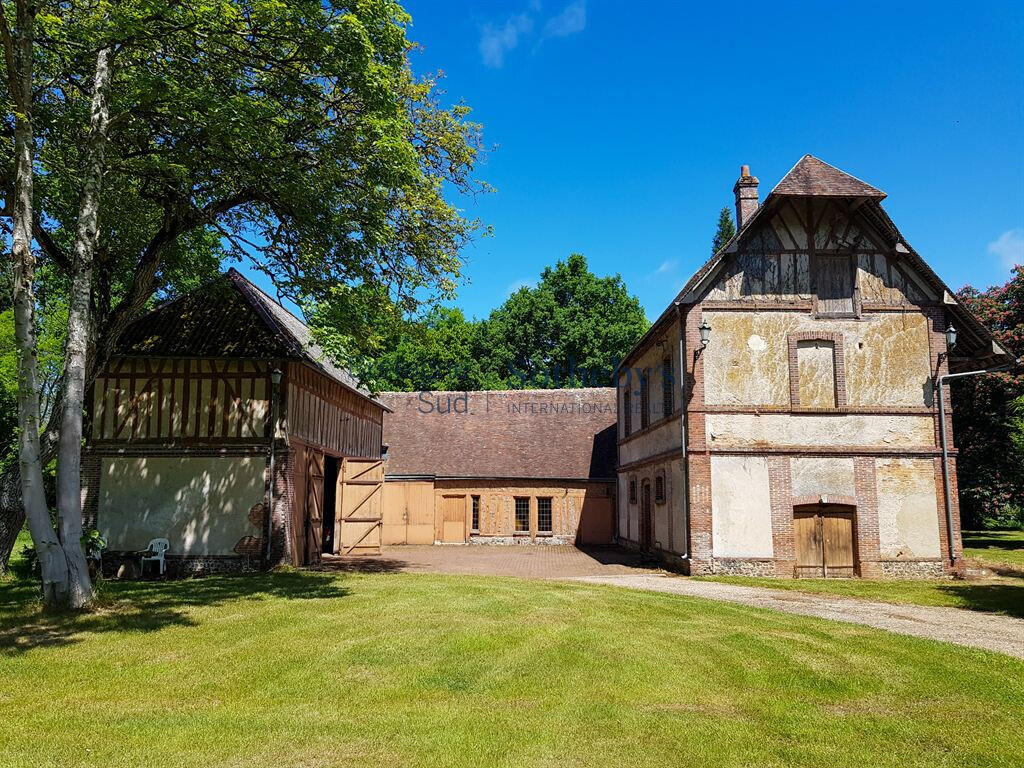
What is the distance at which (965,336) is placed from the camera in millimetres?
17953

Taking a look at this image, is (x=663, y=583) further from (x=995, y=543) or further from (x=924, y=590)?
(x=995, y=543)

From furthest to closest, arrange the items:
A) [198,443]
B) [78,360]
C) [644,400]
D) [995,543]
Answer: [995,543], [644,400], [198,443], [78,360]

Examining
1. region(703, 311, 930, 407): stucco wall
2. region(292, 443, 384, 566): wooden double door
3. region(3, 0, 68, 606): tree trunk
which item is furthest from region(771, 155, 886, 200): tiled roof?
region(3, 0, 68, 606): tree trunk

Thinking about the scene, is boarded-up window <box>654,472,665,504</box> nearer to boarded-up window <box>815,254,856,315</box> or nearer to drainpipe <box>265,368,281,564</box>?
boarded-up window <box>815,254,856,315</box>

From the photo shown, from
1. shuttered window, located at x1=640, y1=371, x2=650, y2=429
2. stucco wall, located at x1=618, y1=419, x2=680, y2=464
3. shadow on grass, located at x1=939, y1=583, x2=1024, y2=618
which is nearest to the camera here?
shadow on grass, located at x1=939, y1=583, x2=1024, y2=618

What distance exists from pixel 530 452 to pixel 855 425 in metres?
13.6

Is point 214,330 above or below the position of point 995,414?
above

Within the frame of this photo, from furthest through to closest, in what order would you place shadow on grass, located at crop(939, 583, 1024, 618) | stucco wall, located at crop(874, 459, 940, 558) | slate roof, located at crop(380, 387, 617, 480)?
slate roof, located at crop(380, 387, 617, 480) < stucco wall, located at crop(874, 459, 940, 558) < shadow on grass, located at crop(939, 583, 1024, 618)

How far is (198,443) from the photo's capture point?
53.1ft

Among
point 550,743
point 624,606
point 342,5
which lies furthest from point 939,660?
point 342,5

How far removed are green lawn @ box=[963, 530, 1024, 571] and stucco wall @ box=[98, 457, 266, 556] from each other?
18330mm

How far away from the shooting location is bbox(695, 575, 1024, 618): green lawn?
41.6 ft

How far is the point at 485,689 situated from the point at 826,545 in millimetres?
12258

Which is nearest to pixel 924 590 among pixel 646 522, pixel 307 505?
pixel 646 522
